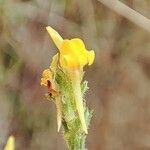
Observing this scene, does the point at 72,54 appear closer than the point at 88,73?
Yes

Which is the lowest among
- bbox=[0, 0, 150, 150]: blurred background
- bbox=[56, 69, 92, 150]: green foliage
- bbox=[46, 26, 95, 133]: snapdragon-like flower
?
bbox=[56, 69, 92, 150]: green foliage

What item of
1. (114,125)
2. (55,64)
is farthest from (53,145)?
(55,64)

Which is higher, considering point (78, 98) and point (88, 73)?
point (88, 73)

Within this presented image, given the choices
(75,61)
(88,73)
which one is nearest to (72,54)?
(75,61)

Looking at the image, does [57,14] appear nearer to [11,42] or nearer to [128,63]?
[11,42]

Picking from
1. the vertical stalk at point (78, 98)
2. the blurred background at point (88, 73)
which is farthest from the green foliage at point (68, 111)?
the blurred background at point (88, 73)

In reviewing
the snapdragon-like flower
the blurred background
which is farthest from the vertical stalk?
the blurred background

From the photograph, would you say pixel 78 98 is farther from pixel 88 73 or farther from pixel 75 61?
pixel 88 73

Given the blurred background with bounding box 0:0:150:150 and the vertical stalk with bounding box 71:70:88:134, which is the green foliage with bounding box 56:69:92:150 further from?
Answer: the blurred background with bounding box 0:0:150:150

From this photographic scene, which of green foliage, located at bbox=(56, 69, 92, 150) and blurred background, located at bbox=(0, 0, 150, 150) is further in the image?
blurred background, located at bbox=(0, 0, 150, 150)

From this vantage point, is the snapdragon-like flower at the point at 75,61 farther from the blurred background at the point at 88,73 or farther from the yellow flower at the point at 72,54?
the blurred background at the point at 88,73
